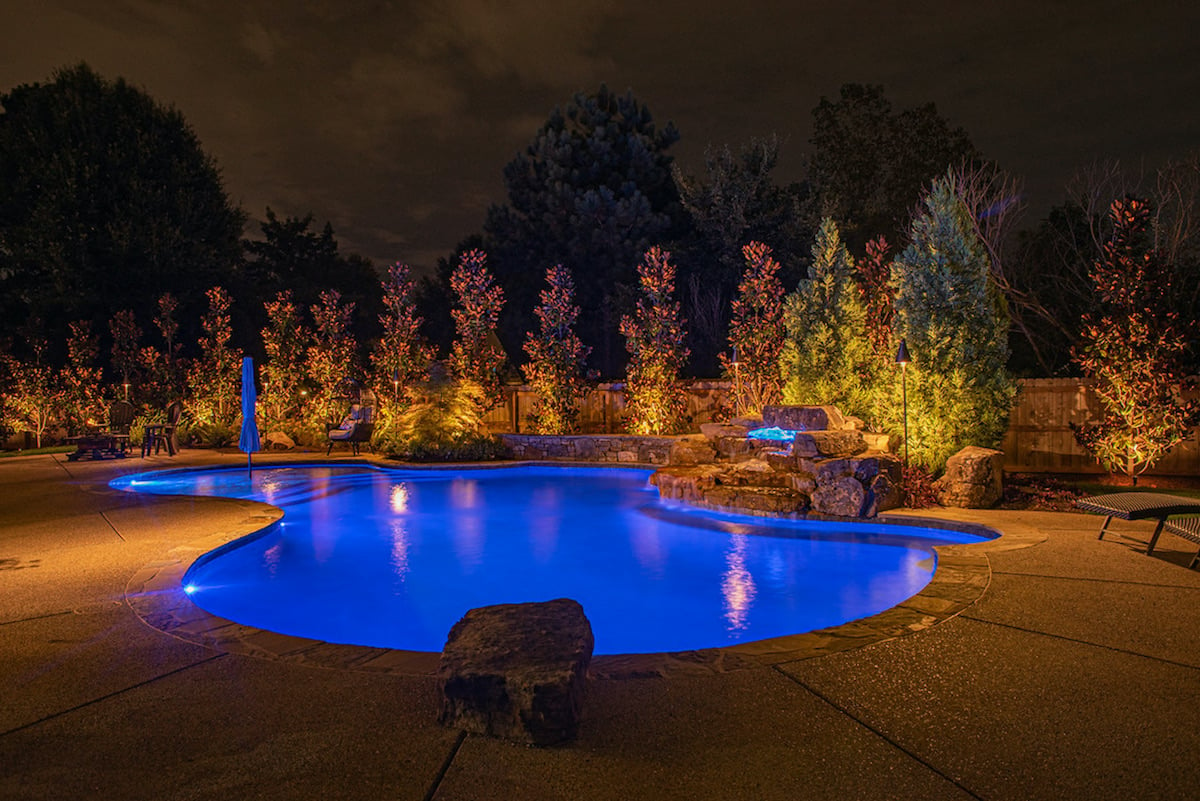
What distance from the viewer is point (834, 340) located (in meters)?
12.6

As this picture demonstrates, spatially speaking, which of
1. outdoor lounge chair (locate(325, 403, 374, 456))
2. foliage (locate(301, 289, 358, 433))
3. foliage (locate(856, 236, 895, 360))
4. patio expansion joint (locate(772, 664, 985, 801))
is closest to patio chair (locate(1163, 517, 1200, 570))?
patio expansion joint (locate(772, 664, 985, 801))

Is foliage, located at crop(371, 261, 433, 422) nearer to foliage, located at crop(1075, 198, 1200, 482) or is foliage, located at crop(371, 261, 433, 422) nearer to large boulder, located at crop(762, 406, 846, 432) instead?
large boulder, located at crop(762, 406, 846, 432)

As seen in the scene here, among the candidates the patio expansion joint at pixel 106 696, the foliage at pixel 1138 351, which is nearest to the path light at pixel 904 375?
the foliage at pixel 1138 351

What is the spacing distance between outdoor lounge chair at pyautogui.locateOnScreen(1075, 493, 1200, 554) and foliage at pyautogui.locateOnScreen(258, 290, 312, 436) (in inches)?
648

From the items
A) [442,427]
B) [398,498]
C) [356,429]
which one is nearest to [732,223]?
[442,427]

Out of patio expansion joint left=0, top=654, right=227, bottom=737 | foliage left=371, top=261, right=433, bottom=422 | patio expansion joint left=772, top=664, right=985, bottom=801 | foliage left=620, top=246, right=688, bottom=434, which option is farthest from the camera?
foliage left=371, top=261, right=433, bottom=422

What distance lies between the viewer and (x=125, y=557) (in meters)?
5.70

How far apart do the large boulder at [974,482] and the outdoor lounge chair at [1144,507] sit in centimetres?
202

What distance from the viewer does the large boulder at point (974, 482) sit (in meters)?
8.12

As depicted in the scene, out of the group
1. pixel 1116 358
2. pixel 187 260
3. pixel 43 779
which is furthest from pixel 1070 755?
pixel 187 260

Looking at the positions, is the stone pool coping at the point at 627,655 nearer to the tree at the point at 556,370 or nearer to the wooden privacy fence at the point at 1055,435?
the wooden privacy fence at the point at 1055,435

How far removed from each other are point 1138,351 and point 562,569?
7.60m

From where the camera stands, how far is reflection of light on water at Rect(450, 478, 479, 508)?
10745 millimetres

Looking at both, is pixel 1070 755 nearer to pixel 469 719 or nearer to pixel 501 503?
pixel 469 719
